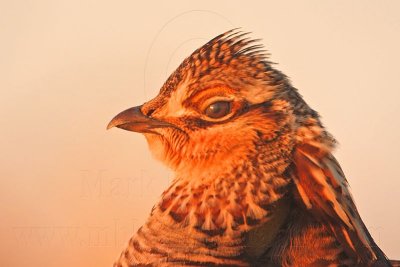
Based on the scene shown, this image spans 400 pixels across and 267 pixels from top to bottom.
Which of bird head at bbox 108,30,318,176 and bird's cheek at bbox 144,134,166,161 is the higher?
bird head at bbox 108,30,318,176

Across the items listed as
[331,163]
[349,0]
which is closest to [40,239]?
[331,163]

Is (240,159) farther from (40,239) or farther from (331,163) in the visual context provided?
(40,239)

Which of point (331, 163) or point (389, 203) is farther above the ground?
point (331, 163)

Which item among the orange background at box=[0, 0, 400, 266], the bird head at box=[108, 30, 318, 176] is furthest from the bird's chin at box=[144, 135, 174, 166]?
the orange background at box=[0, 0, 400, 266]

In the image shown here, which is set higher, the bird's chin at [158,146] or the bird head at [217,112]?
the bird head at [217,112]

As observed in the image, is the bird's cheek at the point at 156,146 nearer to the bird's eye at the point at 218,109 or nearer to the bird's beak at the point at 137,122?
the bird's beak at the point at 137,122

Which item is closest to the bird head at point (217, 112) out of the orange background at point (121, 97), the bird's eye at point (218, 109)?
the bird's eye at point (218, 109)

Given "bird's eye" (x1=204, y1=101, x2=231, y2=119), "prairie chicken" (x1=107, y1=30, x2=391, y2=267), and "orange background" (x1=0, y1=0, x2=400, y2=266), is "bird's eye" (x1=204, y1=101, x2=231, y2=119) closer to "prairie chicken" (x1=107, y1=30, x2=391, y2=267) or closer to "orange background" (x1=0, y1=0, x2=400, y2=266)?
"prairie chicken" (x1=107, y1=30, x2=391, y2=267)

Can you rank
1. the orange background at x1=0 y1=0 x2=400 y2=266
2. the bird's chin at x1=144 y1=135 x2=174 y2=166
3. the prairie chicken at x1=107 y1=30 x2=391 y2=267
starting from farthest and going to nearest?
the orange background at x1=0 y1=0 x2=400 y2=266 < the bird's chin at x1=144 y1=135 x2=174 y2=166 < the prairie chicken at x1=107 y1=30 x2=391 y2=267

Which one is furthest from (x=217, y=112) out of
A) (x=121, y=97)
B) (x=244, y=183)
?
(x=121, y=97)
